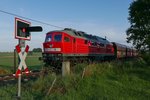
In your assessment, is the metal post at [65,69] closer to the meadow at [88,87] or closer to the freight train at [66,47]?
the meadow at [88,87]

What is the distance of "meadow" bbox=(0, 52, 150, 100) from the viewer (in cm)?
1188

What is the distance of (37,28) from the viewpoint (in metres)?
11.6

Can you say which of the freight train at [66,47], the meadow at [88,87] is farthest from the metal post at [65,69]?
the freight train at [66,47]

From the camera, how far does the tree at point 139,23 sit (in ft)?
121

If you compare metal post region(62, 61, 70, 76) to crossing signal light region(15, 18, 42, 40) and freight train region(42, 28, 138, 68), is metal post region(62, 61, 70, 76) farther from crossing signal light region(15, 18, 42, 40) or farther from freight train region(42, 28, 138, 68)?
freight train region(42, 28, 138, 68)

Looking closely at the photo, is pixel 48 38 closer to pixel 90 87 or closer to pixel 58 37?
pixel 58 37

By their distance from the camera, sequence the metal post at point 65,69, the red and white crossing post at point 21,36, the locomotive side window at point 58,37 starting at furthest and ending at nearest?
the locomotive side window at point 58,37 < the metal post at point 65,69 < the red and white crossing post at point 21,36

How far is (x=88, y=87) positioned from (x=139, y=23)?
27396 mm

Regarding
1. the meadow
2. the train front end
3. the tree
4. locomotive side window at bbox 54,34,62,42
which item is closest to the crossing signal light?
the meadow

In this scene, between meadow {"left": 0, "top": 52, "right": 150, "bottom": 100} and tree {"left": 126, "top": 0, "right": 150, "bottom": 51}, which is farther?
tree {"left": 126, "top": 0, "right": 150, "bottom": 51}

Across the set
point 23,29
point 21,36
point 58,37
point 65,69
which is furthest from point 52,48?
point 21,36

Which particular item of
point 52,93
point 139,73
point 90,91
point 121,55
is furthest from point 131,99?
point 121,55

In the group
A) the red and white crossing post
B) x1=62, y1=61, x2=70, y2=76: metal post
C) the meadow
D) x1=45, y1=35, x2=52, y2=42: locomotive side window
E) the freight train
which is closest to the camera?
the red and white crossing post

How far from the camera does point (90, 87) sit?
13.5m
